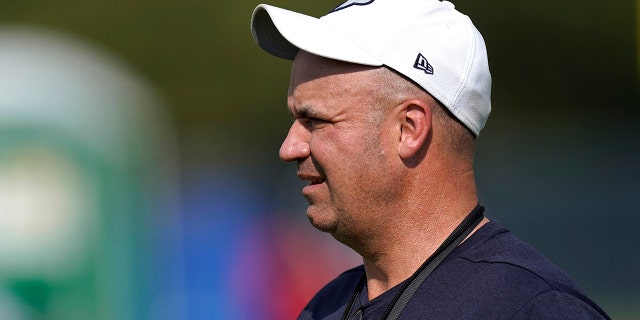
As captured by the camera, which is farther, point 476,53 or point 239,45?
point 239,45

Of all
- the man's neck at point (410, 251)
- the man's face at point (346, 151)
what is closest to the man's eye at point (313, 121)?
the man's face at point (346, 151)

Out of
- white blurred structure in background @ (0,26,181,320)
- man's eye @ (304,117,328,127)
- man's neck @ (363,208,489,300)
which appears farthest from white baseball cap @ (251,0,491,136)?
white blurred structure in background @ (0,26,181,320)

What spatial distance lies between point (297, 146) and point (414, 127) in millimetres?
255

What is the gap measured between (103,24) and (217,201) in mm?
1049

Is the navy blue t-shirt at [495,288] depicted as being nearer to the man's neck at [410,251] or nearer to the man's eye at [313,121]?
the man's neck at [410,251]

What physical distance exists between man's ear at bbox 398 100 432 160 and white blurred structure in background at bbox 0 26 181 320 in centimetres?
238

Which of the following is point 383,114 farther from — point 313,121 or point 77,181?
point 77,181

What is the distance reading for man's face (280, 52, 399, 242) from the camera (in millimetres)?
1669

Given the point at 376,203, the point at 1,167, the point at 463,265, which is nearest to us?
the point at 463,265

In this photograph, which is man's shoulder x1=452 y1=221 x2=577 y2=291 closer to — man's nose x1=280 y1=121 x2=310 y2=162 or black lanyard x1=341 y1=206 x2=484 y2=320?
black lanyard x1=341 y1=206 x2=484 y2=320

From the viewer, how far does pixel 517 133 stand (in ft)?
12.9

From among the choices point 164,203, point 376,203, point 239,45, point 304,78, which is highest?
point 239,45

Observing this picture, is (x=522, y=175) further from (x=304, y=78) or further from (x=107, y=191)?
(x=304, y=78)

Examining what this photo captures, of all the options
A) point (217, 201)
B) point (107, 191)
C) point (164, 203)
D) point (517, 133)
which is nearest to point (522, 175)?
point (517, 133)
